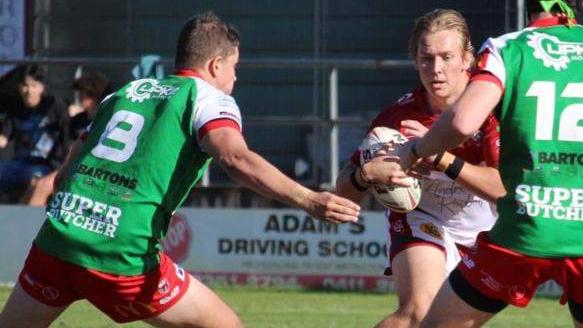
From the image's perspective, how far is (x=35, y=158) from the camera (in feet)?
48.6

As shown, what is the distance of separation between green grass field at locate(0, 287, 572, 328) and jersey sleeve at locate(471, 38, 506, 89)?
561 cm

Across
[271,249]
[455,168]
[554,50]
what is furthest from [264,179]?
[271,249]

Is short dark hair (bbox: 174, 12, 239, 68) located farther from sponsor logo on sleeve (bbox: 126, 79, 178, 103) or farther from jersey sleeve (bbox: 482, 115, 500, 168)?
jersey sleeve (bbox: 482, 115, 500, 168)

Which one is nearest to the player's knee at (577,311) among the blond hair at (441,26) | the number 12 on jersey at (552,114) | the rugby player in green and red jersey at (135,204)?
the number 12 on jersey at (552,114)

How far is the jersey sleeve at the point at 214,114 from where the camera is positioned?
602cm

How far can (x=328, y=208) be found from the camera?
18.9 feet

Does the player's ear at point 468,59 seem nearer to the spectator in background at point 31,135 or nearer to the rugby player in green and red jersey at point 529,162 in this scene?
the rugby player in green and red jersey at point 529,162

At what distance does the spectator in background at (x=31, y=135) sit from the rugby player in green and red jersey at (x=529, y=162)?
9.41m

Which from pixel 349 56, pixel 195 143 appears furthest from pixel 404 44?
pixel 195 143

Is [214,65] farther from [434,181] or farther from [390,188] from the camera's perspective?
[434,181]

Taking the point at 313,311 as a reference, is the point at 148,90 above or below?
above

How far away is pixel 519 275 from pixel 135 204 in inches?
64.5

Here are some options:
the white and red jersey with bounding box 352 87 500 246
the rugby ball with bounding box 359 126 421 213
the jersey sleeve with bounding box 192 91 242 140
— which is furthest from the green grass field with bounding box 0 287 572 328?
the jersey sleeve with bounding box 192 91 242 140

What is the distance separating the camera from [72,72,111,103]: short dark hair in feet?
47.3
